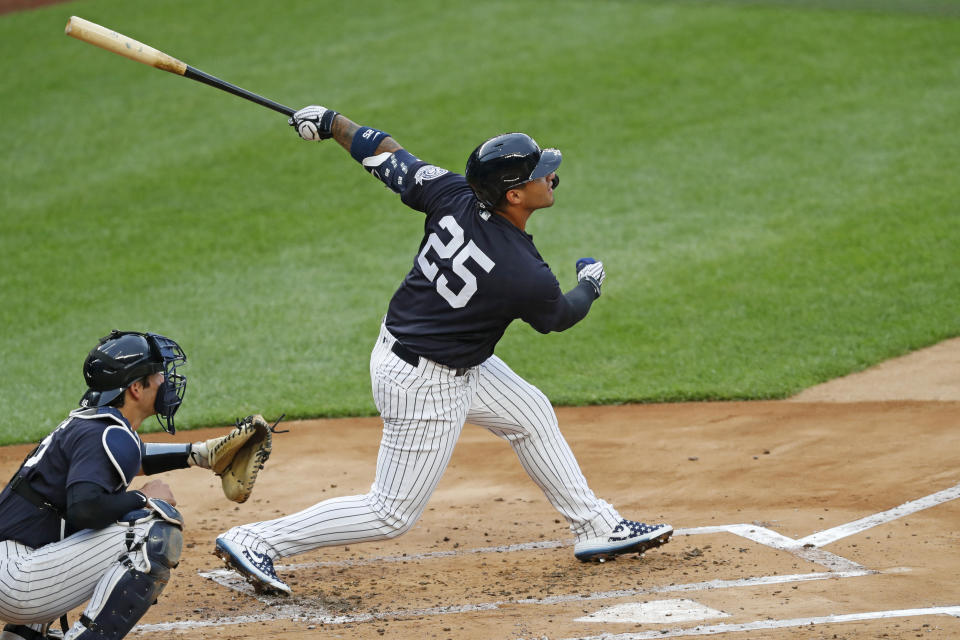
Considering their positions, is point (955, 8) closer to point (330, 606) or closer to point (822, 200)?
point (822, 200)

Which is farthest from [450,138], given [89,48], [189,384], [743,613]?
[743,613]

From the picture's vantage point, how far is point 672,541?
4.79 m

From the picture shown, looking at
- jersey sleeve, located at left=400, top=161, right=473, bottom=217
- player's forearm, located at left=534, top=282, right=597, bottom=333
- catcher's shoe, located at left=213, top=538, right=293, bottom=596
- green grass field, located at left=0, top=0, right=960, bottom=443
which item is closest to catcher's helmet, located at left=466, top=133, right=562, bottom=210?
jersey sleeve, located at left=400, top=161, right=473, bottom=217

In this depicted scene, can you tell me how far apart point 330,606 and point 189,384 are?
3923mm

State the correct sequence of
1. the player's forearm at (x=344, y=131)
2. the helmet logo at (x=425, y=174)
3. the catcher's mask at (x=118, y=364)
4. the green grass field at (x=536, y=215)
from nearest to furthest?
the catcher's mask at (x=118, y=364) → the helmet logo at (x=425, y=174) → the player's forearm at (x=344, y=131) → the green grass field at (x=536, y=215)

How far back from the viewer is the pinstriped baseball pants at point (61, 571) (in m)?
3.46

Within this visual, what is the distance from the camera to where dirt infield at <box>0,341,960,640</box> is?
12.8ft

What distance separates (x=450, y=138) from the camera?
41.7 feet

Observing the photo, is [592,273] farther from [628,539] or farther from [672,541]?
[672,541]

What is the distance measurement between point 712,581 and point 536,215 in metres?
6.86

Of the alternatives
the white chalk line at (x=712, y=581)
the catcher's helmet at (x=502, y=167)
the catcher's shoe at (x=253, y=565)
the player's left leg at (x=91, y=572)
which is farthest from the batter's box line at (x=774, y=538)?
the catcher's helmet at (x=502, y=167)

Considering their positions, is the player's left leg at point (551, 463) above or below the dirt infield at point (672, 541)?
above

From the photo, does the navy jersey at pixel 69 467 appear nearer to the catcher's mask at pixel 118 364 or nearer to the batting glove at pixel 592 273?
the catcher's mask at pixel 118 364

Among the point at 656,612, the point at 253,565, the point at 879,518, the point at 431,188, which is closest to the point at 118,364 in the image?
the point at 253,565
